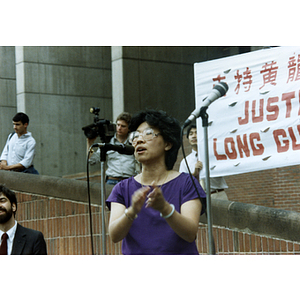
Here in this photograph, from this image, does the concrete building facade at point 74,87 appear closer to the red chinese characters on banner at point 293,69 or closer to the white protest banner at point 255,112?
the white protest banner at point 255,112

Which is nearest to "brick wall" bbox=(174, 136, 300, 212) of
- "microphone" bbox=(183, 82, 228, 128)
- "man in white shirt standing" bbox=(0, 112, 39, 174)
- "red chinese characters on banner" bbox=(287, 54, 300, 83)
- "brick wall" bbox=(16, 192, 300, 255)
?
"man in white shirt standing" bbox=(0, 112, 39, 174)

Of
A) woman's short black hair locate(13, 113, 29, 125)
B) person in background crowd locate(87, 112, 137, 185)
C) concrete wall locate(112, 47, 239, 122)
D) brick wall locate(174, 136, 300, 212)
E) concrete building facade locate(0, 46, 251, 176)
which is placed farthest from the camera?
concrete building facade locate(0, 46, 251, 176)

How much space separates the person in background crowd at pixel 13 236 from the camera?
4.33 m

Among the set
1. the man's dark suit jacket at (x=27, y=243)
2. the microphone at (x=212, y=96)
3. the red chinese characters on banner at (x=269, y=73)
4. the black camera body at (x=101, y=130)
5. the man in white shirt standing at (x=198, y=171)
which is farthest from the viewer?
the man in white shirt standing at (x=198, y=171)

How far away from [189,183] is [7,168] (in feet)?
15.2

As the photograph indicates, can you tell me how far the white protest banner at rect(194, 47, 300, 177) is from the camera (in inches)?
198

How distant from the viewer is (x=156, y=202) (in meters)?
2.45

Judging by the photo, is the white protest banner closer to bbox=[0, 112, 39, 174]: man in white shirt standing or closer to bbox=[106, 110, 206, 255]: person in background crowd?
bbox=[106, 110, 206, 255]: person in background crowd

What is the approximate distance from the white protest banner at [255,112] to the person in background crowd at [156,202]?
228 centimetres

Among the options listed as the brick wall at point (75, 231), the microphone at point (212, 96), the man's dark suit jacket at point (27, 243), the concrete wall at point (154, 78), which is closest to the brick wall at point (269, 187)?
the concrete wall at point (154, 78)

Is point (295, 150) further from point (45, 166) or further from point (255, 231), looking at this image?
point (45, 166)

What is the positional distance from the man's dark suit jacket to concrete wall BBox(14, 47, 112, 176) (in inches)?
313

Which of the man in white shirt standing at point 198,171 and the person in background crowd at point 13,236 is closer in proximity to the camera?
the person in background crowd at point 13,236

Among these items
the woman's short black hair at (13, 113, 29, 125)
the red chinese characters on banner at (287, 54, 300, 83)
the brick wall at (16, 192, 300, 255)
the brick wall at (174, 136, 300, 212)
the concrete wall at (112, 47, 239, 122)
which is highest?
the concrete wall at (112, 47, 239, 122)
